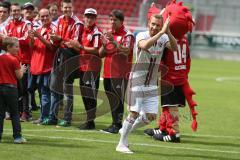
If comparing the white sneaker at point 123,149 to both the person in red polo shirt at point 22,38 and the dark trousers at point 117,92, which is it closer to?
the dark trousers at point 117,92

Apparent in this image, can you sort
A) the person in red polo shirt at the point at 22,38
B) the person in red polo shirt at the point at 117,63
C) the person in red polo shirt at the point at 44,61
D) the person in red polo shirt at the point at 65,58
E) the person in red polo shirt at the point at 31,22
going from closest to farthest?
the person in red polo shirt at the point at 117,63, the person in red polo shirt at the point at 65,58, the person in red polo shirt at the point at 44,61, the person in red polo shirt at the point at 22,38, the person in red polo shirt at the point at 31,22

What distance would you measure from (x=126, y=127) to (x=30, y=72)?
147 inches

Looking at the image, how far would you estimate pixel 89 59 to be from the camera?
479 inches

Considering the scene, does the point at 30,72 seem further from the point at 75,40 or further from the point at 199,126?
the point at 199,126

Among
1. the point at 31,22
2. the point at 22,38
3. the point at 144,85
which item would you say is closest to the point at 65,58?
the point at 22,38

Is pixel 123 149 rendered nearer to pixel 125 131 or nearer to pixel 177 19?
pixel 125 131

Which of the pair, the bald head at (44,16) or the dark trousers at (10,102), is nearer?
the dark trousers at (10,102)

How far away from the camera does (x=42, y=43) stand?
1270 cm

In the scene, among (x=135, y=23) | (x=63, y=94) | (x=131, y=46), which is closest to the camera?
(x=131, y=46)

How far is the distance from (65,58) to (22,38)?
0.99 meters

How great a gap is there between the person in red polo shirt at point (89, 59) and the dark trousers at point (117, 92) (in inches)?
10.4

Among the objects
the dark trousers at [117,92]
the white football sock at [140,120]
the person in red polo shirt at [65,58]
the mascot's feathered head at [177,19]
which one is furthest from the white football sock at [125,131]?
the person in red polo shirt at [65,58]

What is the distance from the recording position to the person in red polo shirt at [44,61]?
41.5 ft

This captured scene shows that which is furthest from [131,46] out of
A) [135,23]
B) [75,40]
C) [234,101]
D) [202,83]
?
[135,23]
